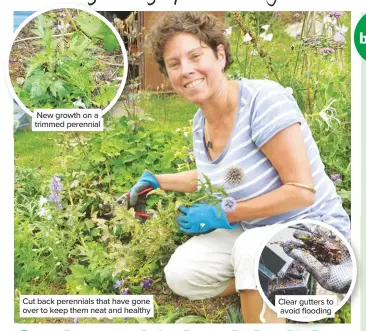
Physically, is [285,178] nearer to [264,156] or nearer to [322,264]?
[264,156]

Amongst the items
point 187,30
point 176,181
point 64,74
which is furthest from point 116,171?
point 187,30

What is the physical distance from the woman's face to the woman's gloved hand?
0.70 metres

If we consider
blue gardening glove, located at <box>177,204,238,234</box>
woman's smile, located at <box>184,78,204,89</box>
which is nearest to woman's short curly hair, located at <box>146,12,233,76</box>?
woman's smile, located at <box>184,78,204,89</box>

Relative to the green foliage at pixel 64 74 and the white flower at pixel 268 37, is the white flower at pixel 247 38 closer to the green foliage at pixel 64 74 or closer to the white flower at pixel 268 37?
the white flower at pixel 268 37

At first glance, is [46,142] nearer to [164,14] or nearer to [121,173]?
[121,173]

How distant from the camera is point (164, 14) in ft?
10.3

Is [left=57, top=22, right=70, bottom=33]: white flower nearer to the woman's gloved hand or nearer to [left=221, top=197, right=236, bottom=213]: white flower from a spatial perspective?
[left=221, top=197, right=236, bottom=213]: white flower

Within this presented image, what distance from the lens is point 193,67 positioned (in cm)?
309

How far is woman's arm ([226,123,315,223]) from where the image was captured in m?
3.04

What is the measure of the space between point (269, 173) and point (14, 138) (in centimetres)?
109

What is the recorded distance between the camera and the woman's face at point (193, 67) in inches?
121

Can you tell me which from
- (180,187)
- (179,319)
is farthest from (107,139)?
(179,319)

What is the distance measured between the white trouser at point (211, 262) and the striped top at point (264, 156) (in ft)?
0.23

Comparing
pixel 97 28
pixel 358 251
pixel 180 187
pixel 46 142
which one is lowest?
pixel 358 251
